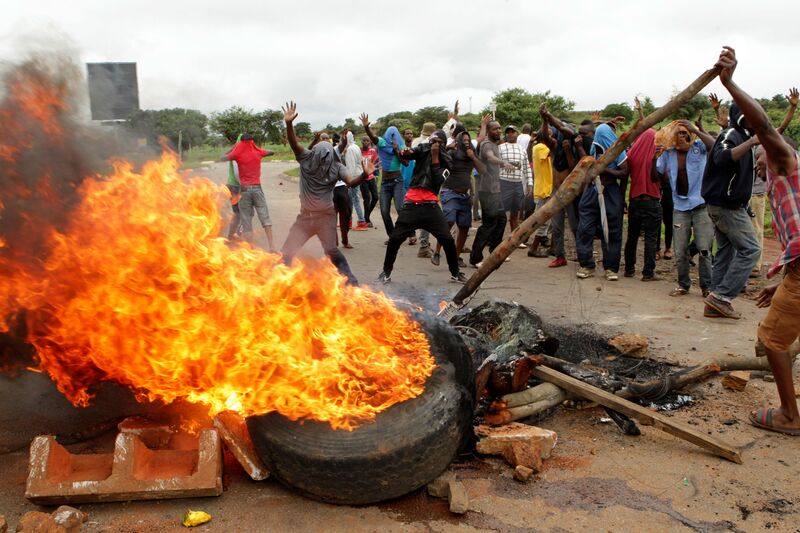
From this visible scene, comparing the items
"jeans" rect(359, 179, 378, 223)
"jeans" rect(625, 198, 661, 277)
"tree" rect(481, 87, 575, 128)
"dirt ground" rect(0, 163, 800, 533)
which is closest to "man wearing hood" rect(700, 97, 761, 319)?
"jeans" rect(625, 198, 661, 277)

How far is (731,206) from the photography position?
22.2ft

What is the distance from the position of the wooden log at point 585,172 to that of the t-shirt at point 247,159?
212 inches

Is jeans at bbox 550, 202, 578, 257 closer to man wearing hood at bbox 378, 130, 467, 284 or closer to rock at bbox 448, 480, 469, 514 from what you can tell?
man wearing hood at bbox 378, 130, 467, 284

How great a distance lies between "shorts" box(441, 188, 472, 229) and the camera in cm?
944

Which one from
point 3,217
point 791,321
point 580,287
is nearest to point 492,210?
point 580,287

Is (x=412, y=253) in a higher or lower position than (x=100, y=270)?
lower

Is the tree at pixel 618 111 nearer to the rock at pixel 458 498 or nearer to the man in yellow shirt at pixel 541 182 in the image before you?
the man in yellow shirt at pixel 541 182

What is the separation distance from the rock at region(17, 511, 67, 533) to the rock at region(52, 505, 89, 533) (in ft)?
0.26

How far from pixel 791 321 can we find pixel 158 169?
4874 mm

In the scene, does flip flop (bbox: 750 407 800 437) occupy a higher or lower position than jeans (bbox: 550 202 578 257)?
lower

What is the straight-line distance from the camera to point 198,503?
11.3 ft

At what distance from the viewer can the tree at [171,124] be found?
17.1 ft

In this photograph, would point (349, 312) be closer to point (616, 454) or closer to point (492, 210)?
point (616, 454)

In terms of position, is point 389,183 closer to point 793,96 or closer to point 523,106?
point 793,96
